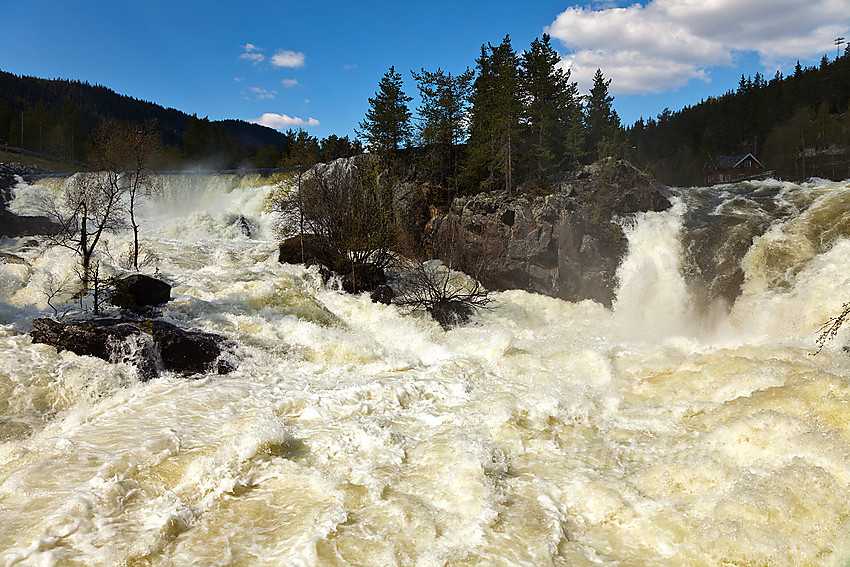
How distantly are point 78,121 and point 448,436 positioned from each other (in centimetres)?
6706

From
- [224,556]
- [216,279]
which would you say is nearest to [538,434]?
Result: [224,556]

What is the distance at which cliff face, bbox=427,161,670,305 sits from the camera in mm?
18922

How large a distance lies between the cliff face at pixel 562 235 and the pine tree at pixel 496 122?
2535 millimetres

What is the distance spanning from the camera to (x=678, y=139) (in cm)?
6384

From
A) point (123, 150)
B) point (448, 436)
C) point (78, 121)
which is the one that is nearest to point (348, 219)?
point (123, 150)

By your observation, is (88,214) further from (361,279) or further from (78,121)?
(78,121)

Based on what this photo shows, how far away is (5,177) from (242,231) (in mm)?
22188

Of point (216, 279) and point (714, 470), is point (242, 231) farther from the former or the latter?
point (714, 470)

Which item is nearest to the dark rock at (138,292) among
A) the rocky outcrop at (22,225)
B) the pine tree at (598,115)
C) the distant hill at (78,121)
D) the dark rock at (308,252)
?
the dark rock at (308,252)

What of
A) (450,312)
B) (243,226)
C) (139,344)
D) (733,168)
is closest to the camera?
(139,344)

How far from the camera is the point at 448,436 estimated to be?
794cm

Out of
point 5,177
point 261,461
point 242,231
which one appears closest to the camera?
point 261,461

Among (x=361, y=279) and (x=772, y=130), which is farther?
(x=772, y=130)

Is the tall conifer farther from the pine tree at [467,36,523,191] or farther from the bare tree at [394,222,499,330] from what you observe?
the bare tree at [394,222,499,330]
